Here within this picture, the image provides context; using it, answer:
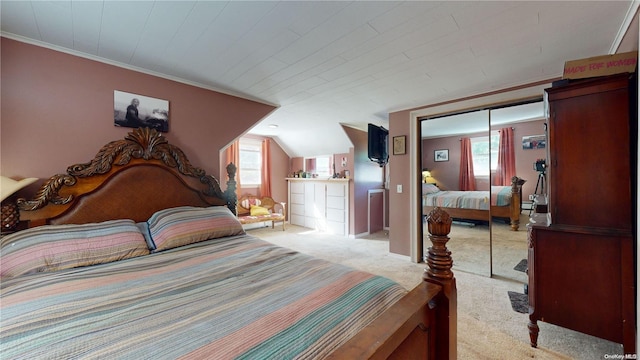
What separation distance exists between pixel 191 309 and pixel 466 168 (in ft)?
11.1

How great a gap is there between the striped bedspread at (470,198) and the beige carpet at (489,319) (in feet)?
1.49

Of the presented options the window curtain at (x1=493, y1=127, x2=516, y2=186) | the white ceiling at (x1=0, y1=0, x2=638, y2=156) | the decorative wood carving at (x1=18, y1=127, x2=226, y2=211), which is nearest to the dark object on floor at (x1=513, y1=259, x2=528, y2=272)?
the window curtain at (x1=493, y1=127, x2=516, y2=186)

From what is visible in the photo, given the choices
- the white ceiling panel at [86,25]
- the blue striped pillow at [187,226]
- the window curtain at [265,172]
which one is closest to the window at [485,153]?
the blue striped pillow at [187,226]

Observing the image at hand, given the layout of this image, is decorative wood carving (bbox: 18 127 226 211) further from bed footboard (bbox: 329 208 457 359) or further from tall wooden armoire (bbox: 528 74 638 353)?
tall wooden armoire (bbox: 528 74 638 353)

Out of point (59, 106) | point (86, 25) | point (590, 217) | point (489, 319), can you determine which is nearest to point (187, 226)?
point (59, 106)

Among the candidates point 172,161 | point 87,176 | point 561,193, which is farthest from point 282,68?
point 561,193

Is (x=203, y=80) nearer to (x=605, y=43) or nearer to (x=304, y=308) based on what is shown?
(x=304, y=308)

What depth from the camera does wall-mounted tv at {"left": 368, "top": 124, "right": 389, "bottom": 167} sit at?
4176 mm

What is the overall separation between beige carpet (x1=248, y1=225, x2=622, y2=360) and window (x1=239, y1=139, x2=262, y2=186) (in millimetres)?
2387

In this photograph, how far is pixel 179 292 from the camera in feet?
3.82

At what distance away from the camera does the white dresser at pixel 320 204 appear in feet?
16.7

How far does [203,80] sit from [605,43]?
348 cm

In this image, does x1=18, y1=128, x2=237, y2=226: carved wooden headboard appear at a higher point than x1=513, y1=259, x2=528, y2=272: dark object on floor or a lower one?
higher

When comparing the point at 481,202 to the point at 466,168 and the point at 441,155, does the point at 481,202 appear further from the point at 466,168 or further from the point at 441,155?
the point at 441,155
